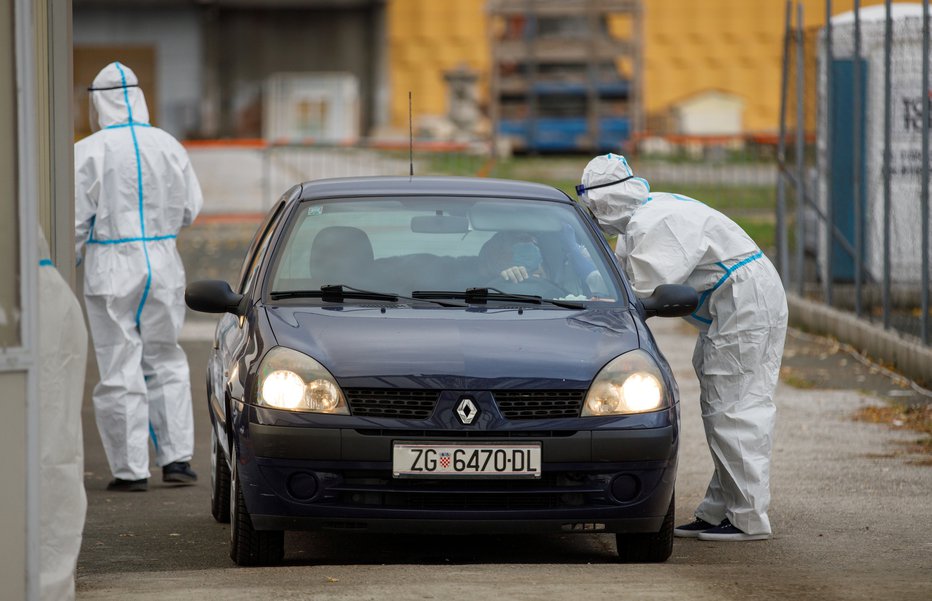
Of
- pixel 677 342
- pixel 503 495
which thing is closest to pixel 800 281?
pixel 677 342

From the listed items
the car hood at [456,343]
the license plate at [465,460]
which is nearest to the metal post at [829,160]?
the car hood at [456,343]

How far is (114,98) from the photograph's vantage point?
8.24 m

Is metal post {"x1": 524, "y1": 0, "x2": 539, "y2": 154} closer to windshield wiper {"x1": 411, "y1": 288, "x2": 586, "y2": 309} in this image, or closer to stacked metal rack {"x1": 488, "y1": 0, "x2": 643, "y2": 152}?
stacked metal rack {"x1": 488, "y1": 0, "x2": 643, "y2": 152}

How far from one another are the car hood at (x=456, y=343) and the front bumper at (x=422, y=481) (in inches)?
6.7

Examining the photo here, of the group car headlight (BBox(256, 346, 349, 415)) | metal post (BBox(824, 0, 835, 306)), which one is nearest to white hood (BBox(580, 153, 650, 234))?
car headlight (BBox(256, 346, 349, 415))

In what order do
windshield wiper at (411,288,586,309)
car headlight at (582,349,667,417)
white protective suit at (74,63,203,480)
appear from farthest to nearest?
1. white protective suit at (74,63,203,480)
2. windshield wiper at (411,288,586,309)
3. car headlight at (582,349,667,417)

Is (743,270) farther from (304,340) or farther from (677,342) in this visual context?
(677,342)

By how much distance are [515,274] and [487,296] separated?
240 mm

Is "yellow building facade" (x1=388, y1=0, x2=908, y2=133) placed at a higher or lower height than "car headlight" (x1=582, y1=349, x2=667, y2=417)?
higher

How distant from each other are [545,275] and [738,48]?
38439 mm

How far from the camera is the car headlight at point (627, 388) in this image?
5742mm

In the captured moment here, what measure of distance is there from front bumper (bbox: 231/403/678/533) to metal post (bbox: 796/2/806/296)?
9.25m

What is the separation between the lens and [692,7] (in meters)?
43.5

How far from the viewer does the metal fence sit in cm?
1243
